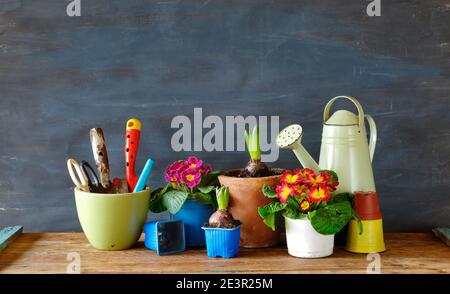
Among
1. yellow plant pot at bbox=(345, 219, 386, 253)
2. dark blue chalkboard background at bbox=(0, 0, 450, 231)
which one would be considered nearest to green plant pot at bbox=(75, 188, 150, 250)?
dark blue chalkboard background at bbox=(0, 0, 450, 231)

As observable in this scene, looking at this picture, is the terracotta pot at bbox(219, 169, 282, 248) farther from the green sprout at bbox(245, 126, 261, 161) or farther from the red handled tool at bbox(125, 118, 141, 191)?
the red handled tool at bbox(125, 118, 141, 191)

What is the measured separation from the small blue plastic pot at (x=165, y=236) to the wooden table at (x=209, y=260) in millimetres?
17

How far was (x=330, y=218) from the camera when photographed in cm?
117

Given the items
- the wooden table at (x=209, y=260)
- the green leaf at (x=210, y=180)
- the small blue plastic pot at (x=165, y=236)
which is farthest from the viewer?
the green leaf at (x=210, y=180)

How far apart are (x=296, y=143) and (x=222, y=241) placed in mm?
271

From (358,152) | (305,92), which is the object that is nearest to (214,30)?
(305,92)

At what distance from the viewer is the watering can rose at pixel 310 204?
1.17m

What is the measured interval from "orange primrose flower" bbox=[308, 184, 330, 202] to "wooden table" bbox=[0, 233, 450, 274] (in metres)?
0.13

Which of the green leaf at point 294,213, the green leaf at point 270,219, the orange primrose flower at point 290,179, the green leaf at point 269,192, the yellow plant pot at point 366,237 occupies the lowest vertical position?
the yellow plant pot at point 366,237

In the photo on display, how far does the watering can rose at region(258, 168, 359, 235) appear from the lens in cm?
117

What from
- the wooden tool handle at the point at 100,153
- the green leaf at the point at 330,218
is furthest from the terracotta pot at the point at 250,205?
the wooden tool handle at the point at 100,153

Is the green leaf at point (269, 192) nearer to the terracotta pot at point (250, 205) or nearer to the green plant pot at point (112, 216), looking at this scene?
the terracotta pot at point (250, 205)

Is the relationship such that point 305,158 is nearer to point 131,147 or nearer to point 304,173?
point 304,173

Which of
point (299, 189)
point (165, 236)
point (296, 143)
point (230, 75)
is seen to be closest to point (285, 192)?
point (299, 189)
